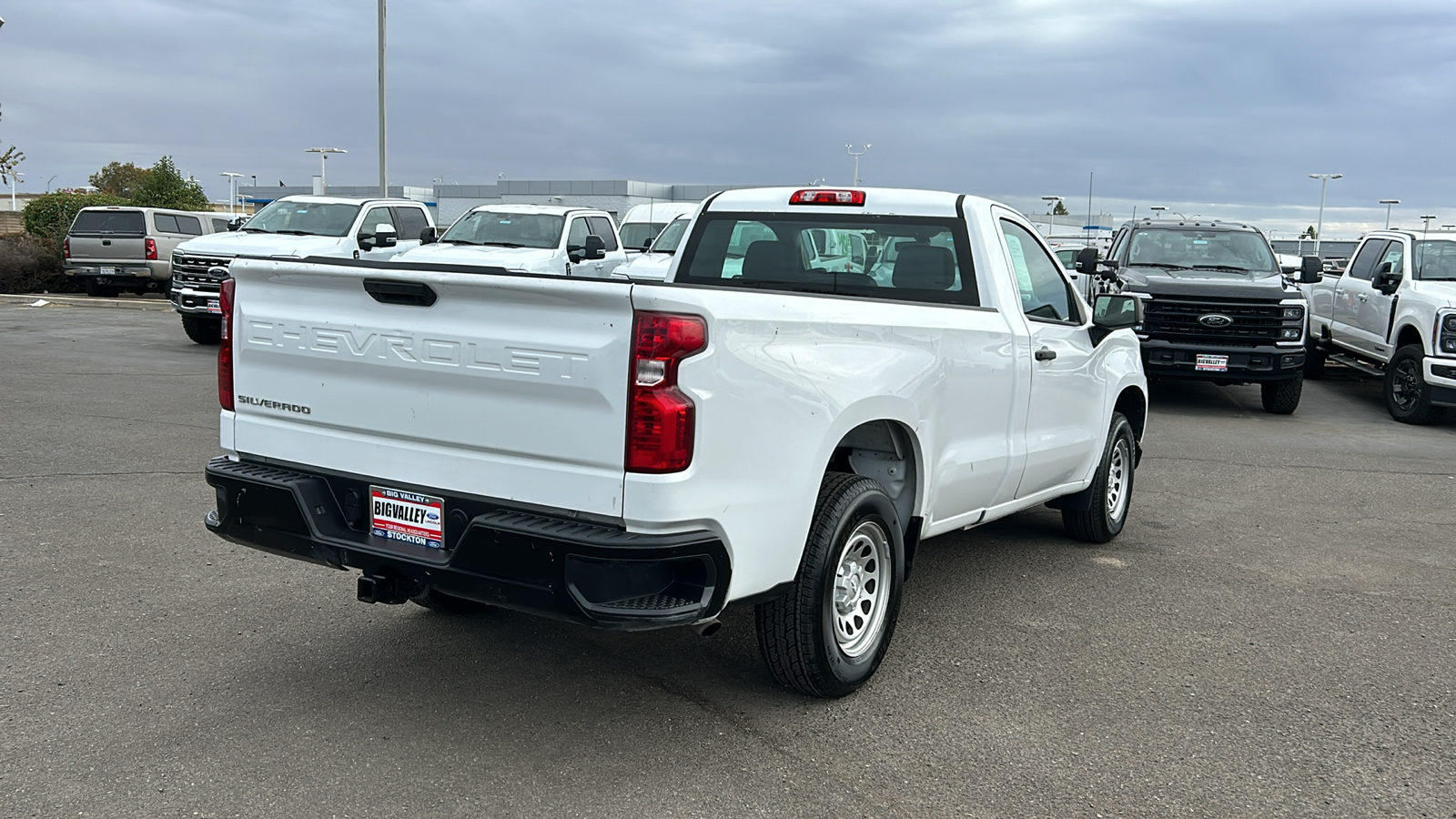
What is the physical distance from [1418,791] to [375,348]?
3699 millimetres

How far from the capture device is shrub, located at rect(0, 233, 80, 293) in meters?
26.2

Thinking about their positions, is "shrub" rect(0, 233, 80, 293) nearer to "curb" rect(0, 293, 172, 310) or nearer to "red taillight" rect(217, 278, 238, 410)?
"curb" rect(0, 293, 172, 310)

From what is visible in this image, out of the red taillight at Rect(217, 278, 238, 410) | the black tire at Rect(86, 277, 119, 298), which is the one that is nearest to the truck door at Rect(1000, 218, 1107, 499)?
the red taillight at Rect(217, 278, 238, 410)

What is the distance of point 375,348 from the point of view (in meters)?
4.08

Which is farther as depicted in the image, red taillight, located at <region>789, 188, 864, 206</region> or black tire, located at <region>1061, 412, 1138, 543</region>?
black tire, located at <region>1061, 412, 1138, 543</region>

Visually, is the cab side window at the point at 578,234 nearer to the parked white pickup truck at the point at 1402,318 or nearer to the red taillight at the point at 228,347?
the parked white pickup truck at the point at 1402,318

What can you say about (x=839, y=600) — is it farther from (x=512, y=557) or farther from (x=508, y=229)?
(x=508, y=229)

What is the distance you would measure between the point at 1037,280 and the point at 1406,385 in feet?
30.6

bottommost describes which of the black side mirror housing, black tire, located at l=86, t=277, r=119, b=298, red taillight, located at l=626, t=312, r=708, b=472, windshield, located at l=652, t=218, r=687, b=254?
black tire, located at l=86, t=277, r=119, b=298

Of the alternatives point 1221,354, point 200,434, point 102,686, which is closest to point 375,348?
point 102,686

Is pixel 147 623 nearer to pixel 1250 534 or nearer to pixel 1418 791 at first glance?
pixel 1418 791

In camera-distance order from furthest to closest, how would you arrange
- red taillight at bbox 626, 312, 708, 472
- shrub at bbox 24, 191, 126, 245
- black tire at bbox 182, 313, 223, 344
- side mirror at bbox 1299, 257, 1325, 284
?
shrub at bbox 24, 191, 126, 245
black tire at bbox 182, 313, 223, 344
side mirror at bbox 1299, 257, 1325, 284
red taillight at bbox 626, 312, 708, 472

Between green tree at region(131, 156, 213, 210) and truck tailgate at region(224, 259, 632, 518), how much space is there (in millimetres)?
61380

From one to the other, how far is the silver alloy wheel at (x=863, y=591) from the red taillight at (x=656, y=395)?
1.16 m
